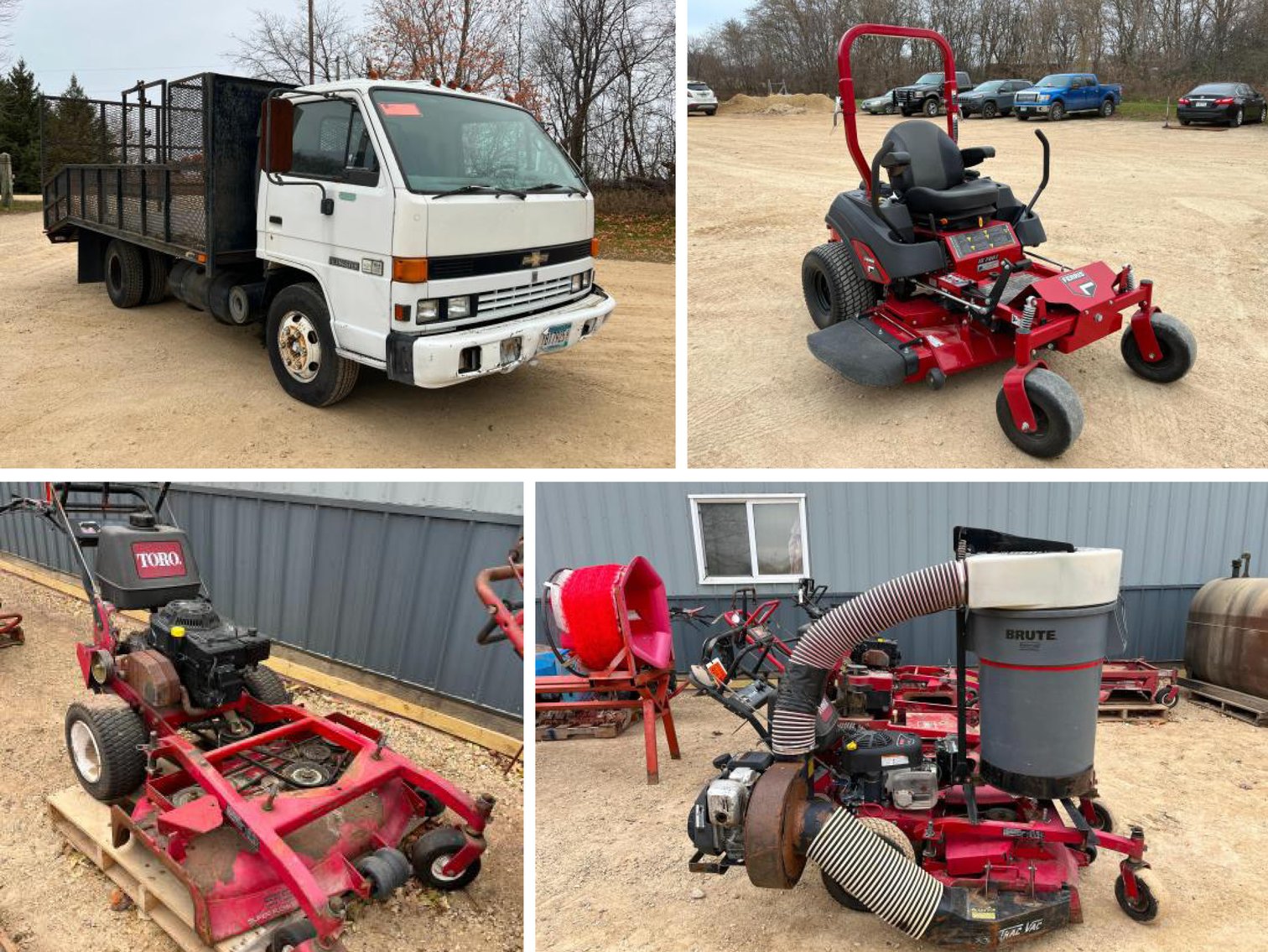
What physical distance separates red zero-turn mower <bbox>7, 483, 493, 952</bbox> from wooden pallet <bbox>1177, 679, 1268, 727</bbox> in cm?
632

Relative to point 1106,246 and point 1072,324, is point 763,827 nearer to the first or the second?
point 1072,324

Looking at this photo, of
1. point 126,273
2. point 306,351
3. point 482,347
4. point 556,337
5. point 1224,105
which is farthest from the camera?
point 1224,105

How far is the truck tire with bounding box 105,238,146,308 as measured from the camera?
364 inches

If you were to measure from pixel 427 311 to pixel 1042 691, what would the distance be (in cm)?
389

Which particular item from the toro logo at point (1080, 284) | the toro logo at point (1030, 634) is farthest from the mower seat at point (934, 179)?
the toro logo at point (1030, 634)

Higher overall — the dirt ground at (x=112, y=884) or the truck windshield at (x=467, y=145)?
the truck windshield at (x=467, y=145)

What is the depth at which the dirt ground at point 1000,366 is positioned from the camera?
20.8ft

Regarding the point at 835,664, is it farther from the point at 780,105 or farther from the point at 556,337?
the point at 780,105

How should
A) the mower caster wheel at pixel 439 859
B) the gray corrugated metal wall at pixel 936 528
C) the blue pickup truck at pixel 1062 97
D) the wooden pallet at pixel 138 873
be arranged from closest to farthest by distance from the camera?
the wooden pallet at pixel 138 873 < the mower caster wheel at pixel 439 859 < the gray corrugated metal wall at pixel 936 528 < the blue pickup truck at pixel 1062 97

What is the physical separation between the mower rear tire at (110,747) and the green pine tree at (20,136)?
29069 mm

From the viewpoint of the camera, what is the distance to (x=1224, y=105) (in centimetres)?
1948

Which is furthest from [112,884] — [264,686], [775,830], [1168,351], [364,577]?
[1168,351]

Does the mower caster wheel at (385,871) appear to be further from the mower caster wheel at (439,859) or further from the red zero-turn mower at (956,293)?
the red zero-turn mower at (956,293)

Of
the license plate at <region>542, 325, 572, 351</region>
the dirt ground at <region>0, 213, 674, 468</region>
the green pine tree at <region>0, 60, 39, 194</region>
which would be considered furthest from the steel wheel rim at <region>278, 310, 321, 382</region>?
the green pine tree at <region>0, 60, 39, 194</region>
